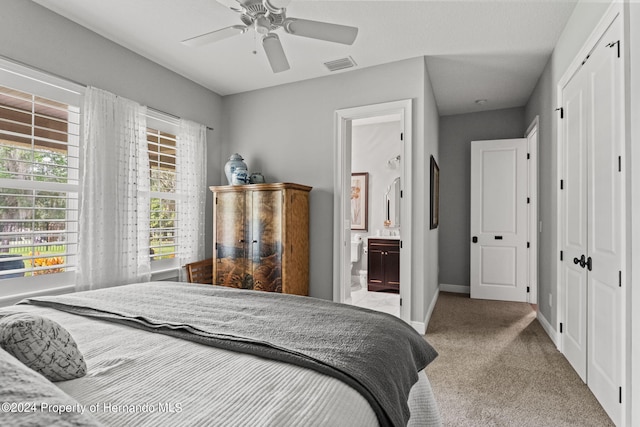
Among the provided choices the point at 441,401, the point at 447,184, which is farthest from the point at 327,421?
the point at 447,184

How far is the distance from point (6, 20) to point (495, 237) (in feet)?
18.6

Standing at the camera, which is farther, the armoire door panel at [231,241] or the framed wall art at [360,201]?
the framed wall art at [360,201]

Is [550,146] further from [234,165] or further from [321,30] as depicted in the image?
[234,165]

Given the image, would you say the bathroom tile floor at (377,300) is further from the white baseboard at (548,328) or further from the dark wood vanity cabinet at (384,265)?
the white baseboard at (548,328)

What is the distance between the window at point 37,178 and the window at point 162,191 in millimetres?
772

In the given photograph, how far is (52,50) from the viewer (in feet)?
8.88

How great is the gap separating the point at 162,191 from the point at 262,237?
1228mm

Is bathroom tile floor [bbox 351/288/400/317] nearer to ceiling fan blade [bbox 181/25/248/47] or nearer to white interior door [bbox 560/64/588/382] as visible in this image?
white interior door [bbox 560/64/588/382]

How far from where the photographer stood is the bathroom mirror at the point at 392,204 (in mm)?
5828

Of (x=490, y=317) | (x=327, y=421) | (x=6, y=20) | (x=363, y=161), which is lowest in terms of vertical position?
(x=490, y=317)

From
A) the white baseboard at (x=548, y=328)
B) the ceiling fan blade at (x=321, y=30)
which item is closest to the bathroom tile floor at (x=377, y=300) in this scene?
the white baseboard at (x=548, y=328)

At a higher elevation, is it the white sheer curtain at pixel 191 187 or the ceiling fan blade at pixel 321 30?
the ceiling fan blade at pixel 321 30

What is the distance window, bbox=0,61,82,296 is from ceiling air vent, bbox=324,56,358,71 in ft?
7.76

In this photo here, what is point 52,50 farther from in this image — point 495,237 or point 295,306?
point 495,237
